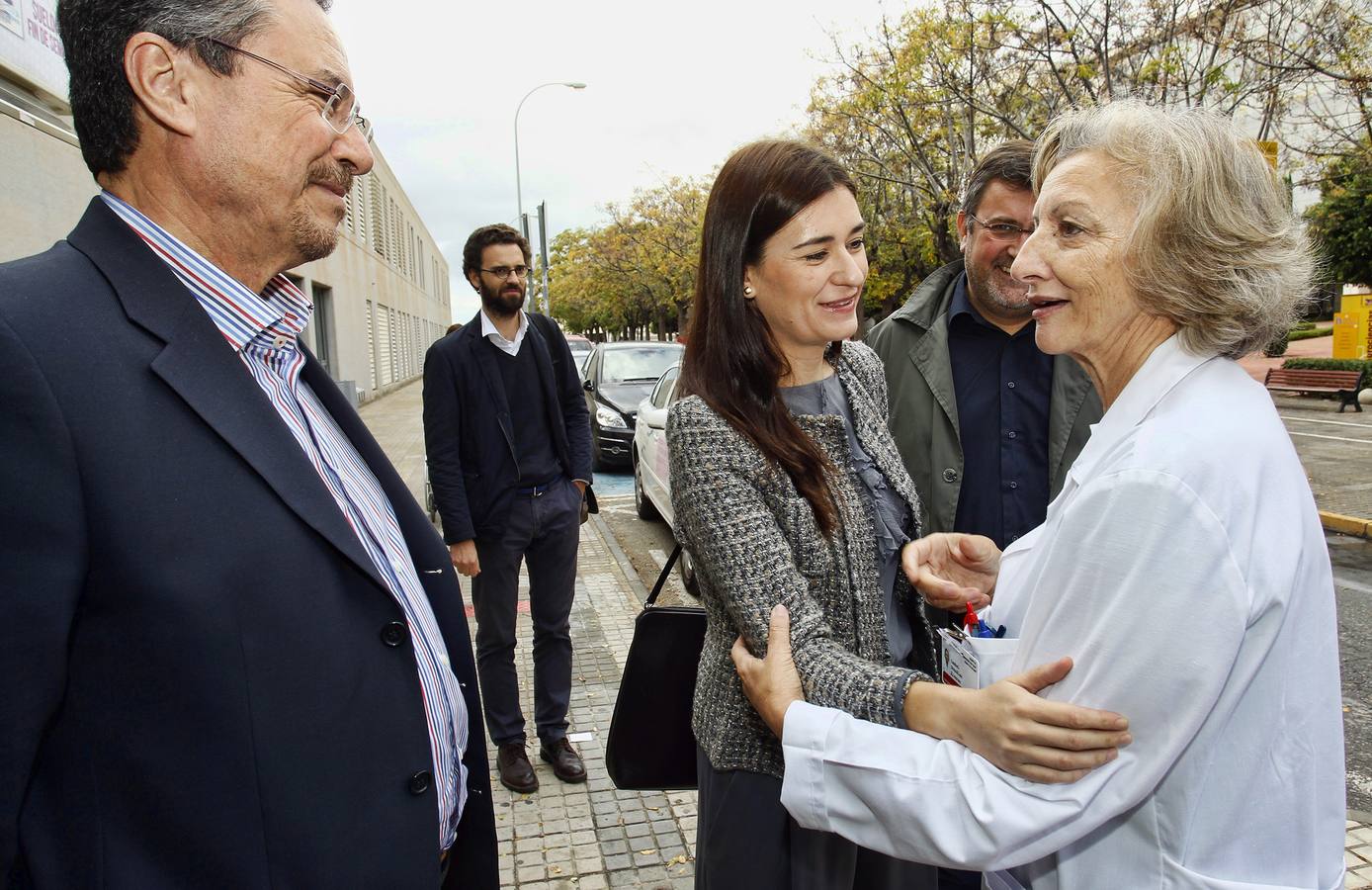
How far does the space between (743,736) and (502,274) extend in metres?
2.90

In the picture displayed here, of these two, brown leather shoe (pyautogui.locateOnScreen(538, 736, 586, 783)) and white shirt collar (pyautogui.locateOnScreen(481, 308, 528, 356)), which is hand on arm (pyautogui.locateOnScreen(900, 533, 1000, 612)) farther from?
white shirt collar (pyautogui.locateOnScreen(481, 308, 528, 356))

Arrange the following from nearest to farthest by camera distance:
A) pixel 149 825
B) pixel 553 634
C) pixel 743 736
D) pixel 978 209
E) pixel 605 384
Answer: pixel 149 825 < pixel 743 736 < pixel 978 209 < pixel 553 634 < pixel 605 384

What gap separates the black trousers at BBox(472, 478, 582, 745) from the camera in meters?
3.79

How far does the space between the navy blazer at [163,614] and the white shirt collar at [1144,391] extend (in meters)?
1.14

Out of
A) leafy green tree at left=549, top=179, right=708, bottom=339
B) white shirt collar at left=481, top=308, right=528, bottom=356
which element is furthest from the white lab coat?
leafy green tree at left=549, top=179, right=708, bottom=339

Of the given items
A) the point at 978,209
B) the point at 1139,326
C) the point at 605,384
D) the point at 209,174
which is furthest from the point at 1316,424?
the point at 209,174

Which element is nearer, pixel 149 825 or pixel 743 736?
pixel 149 825

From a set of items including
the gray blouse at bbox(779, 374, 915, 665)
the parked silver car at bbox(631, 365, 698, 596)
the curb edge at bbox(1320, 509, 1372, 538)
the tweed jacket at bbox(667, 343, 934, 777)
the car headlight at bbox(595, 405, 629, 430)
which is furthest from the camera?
the car headlight at bbox(595, 405, 629, 430)

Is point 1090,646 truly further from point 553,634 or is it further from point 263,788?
point 553,634

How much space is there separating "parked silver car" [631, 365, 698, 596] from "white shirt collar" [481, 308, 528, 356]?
10.3ft

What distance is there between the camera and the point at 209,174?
1360 mm

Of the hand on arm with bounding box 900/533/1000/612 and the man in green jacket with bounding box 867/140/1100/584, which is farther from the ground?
the man in green jacket with bounding box 867/140/1100/584

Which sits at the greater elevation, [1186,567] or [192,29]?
[192,29]

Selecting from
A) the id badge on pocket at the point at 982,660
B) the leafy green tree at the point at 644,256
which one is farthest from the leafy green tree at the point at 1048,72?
the leafy green tree at the point at 644,256
